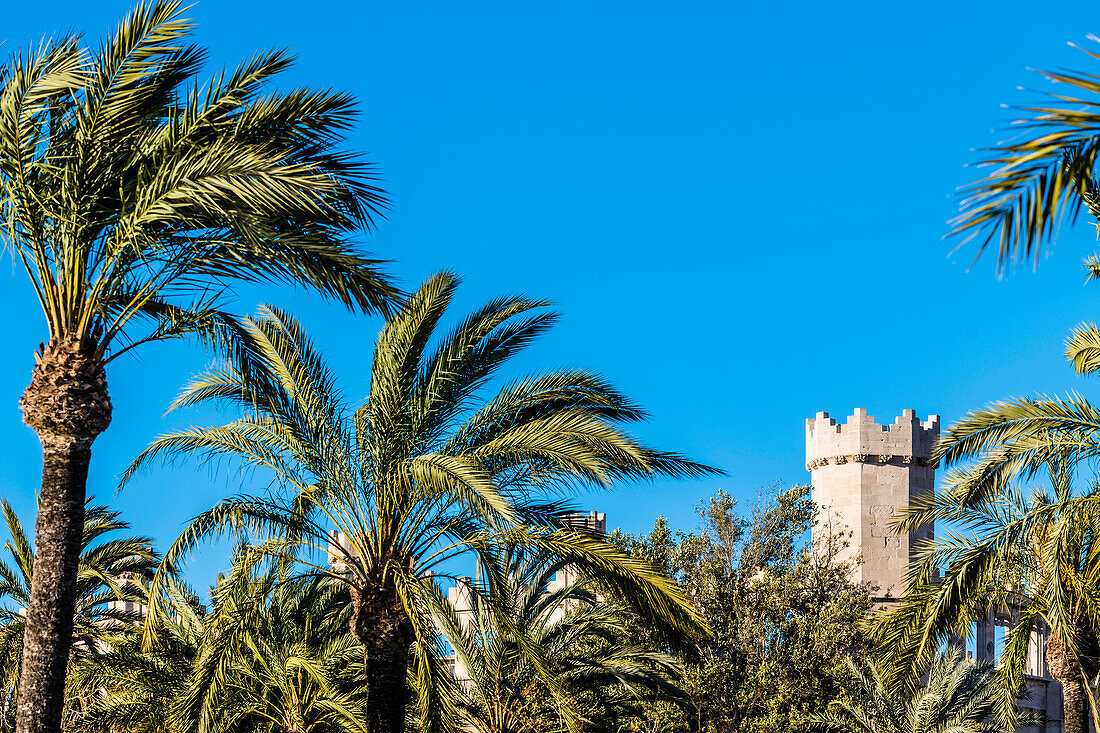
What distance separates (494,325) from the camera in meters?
14.0

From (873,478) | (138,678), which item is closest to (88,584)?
(138,678)

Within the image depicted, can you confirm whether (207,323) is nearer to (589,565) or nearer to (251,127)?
(251,127)

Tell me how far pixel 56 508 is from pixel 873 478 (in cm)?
2930

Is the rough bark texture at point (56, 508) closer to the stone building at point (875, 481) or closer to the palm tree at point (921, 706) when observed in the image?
the palm tree at point (921, 706)

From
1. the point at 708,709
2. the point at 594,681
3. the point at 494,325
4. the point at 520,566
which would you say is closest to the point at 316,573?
the point at 494,325

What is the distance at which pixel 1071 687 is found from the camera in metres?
17.5

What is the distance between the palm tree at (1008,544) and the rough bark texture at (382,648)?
5.84m

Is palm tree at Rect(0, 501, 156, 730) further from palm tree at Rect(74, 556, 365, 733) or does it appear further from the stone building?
the stone building

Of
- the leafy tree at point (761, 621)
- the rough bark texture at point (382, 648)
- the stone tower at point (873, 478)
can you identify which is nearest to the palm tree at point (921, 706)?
the leafy tree at point (761, 621)

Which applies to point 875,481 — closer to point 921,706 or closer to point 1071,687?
point 921,706

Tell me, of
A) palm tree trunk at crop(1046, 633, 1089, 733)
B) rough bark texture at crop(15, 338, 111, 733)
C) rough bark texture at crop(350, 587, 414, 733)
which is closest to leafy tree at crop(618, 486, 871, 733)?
palm tree trunk at crop(1046, 633, 1089, 733)

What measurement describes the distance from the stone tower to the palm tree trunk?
17.5 metres

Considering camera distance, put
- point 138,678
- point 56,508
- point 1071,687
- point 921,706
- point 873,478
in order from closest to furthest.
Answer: point 56,508 < point 1071,687 < point 138,678 < point 921,706 < point 873,478

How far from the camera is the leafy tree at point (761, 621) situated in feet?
73.9
